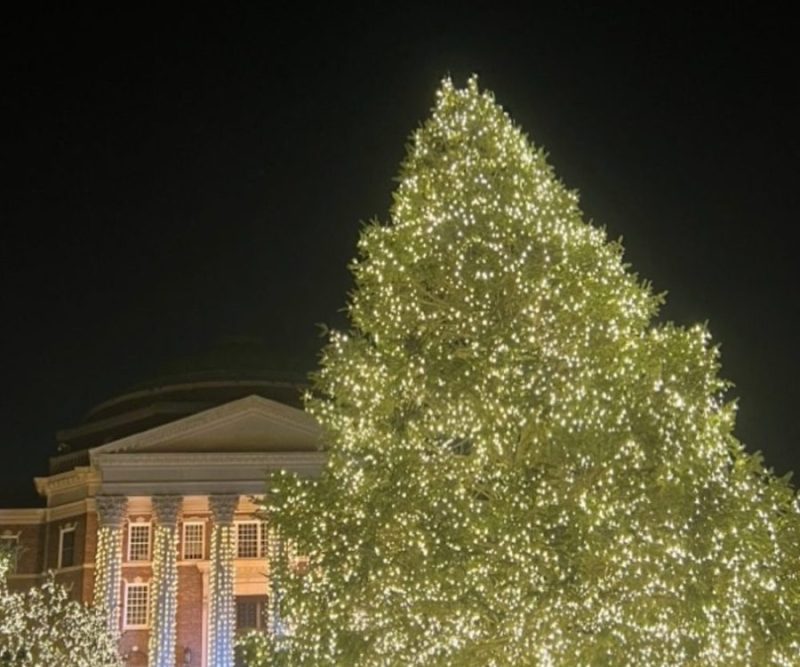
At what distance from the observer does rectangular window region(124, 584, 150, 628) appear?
50.1 meters

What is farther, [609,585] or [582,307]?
[582,307]

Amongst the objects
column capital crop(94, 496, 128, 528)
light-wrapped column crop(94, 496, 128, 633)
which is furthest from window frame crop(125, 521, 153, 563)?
column capital crop(94, 496, 128, 528)

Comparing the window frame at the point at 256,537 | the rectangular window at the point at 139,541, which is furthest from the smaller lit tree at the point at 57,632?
the window frame at the point at 256,537

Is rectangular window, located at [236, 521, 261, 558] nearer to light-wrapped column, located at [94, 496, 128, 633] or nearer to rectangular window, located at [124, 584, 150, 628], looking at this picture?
rectangular window, located at [124, 584, 150, 628]

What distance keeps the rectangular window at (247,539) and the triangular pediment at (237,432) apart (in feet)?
12.8

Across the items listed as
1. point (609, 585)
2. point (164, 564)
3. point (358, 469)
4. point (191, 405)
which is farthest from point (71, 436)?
point (609, 585)

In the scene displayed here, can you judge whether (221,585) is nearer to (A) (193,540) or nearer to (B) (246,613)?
(B) (246,613)

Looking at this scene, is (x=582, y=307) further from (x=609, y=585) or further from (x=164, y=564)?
(x=164, y=564)

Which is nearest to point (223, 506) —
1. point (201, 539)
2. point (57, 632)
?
point (201, 539)

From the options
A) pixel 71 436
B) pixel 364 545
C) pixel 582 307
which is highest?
pixel 71 436

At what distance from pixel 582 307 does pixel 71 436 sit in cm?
4517

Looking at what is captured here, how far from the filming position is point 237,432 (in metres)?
50.5

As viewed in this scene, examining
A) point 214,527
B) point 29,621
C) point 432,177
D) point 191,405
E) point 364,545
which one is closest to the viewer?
point 364,545

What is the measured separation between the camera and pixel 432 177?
812 inches
